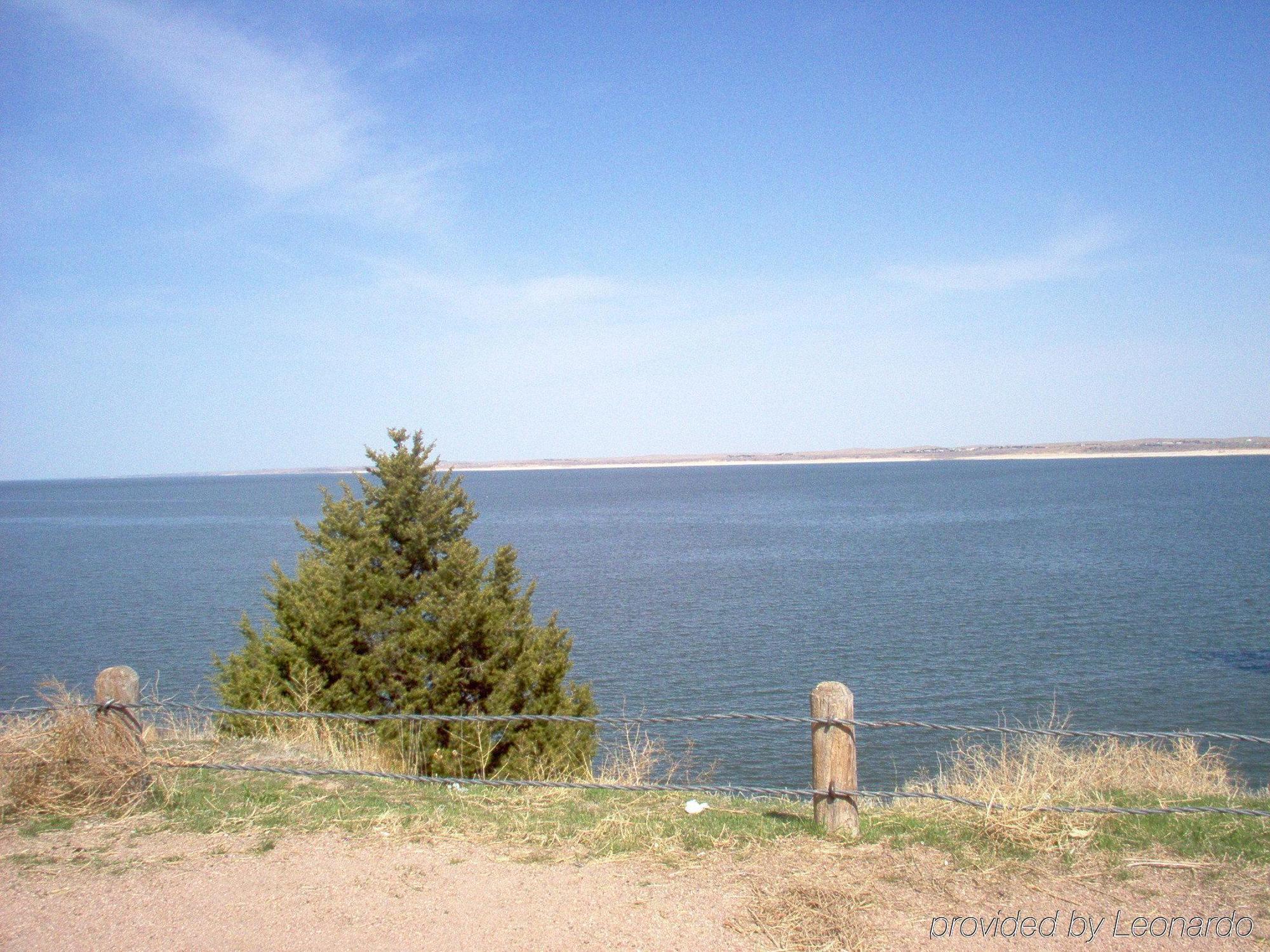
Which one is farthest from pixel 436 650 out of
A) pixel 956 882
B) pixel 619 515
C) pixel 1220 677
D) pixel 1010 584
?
pixel 619 515

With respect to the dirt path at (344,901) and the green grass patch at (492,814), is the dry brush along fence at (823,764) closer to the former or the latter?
the green grass patch at (492,814)

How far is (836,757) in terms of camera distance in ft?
20.6

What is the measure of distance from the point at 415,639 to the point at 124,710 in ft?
33.2

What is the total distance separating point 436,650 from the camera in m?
17.2

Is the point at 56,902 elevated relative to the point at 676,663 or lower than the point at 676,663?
elevated

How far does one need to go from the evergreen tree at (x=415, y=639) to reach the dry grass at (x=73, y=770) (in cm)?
778

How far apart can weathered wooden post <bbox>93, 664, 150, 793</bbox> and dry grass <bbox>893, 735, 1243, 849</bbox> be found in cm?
550

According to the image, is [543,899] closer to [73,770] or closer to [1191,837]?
[73,770]

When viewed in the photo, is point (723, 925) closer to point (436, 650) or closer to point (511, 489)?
point (436, 650)

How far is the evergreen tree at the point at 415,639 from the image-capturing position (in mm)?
16188

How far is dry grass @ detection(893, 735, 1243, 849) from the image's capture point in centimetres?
605

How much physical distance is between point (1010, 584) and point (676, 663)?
20893mm

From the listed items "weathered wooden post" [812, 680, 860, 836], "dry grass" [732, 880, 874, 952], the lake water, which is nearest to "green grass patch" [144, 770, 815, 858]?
"weathered wooden post" [812, 680, 860, 836]

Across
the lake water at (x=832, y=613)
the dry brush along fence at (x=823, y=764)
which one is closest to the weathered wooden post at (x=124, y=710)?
the dry brush along fence at (x=823, y=764)
